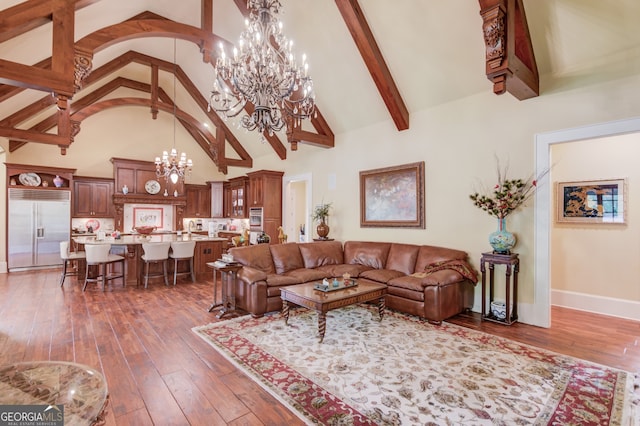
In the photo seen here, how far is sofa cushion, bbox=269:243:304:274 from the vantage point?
17.2 ft

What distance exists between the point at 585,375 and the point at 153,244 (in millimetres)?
6625

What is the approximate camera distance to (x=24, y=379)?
1563 millimetres

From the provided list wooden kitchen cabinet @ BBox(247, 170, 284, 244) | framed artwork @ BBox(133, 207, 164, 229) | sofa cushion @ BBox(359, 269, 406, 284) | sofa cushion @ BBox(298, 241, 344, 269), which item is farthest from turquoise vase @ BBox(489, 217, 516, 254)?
framed artwork @ BBox(133, 207, 164, 229)

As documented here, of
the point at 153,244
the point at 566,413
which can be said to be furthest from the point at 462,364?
the point at 153,244

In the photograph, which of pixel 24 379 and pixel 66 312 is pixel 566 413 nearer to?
pixel 24 379

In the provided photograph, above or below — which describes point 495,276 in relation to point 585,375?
above

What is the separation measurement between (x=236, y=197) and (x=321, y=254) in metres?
5.20

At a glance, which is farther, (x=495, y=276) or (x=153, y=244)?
(x=153, y=244)

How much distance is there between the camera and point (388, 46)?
4.70m

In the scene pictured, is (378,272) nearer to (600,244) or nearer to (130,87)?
(600,244)

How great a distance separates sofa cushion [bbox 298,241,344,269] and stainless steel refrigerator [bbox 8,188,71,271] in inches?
276

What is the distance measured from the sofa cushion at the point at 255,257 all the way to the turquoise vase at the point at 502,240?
3373 mm

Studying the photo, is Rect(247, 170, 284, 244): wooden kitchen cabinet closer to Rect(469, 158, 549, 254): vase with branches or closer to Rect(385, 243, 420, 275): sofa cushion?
Rect(385, 243, 420, 275): sofa cushion

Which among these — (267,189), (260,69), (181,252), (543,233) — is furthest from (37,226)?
(543,233)
